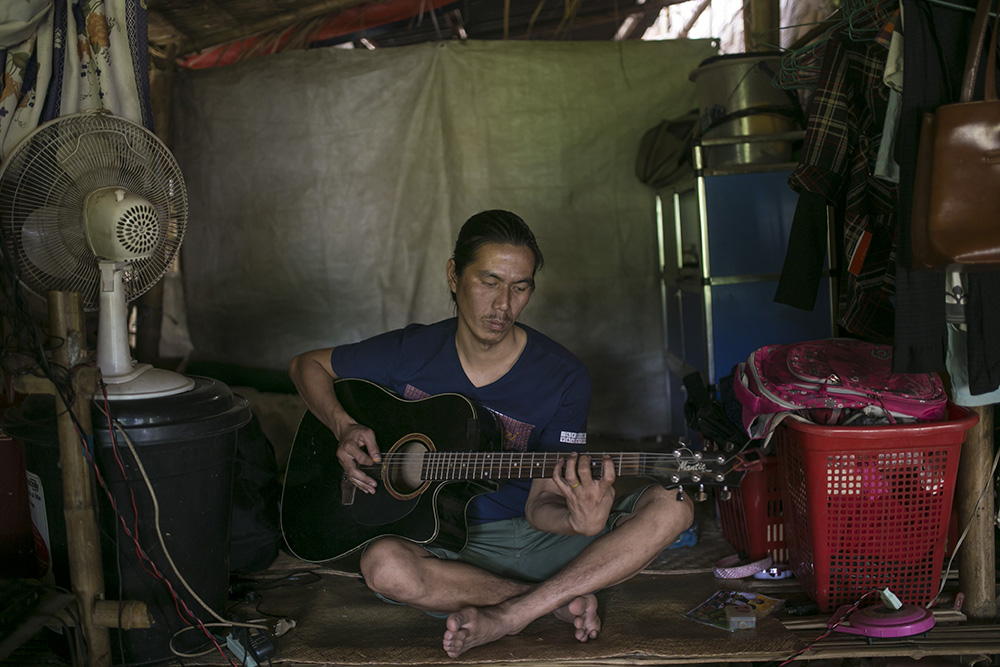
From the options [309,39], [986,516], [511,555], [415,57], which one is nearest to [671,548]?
[511,555]

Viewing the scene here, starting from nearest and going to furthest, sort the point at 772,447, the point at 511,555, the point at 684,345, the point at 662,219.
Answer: the point at 511,555 → the point at 772,447 → the point at 684,345 → the point at 662,219

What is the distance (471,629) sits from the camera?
216cm

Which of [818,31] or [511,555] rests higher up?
[818,31]

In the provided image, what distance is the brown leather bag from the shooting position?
186cm

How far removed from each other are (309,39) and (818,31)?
2656 millimetres

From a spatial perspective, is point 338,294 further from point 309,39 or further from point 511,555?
point 511,555

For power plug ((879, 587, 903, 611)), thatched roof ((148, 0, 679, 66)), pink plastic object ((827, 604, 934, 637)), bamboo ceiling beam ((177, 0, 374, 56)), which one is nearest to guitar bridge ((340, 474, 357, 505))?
pink plastic object ((827, 604, 934, 637))

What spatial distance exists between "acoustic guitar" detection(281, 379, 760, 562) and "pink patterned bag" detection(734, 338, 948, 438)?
22 centimetres

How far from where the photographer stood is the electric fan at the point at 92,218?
202 centimetres

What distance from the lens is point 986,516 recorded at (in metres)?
2.36

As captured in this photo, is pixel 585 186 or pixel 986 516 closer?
→ pixel 986 516

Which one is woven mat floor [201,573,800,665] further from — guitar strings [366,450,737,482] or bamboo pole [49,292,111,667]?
guitar strings [366,450,737,482]

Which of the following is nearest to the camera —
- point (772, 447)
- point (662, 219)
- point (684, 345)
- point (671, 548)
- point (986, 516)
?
point (986, 516)

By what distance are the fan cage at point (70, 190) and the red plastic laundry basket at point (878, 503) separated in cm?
202
